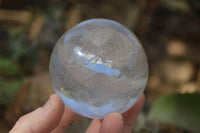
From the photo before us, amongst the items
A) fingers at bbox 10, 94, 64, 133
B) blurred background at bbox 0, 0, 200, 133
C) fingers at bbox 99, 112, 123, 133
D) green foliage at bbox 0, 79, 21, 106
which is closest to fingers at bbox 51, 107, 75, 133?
fingers at bbox 10, 94, 64, 133

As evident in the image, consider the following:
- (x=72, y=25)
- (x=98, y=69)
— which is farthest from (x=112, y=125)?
(x=72, y=25)

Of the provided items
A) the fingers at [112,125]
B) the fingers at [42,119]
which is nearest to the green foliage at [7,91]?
the fingers at [42,119]

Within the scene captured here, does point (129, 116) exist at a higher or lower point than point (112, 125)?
lower

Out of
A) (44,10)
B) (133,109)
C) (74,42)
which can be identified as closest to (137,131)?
(133,109)

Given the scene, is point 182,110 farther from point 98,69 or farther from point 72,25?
point 72,25

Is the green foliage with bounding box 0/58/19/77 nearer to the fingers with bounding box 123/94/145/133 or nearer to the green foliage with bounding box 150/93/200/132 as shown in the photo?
the fingers with bounding box 123/94/145/133

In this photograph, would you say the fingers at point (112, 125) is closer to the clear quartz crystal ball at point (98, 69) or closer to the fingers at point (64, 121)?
the clear quartz crystal ball at point (98, 69)
